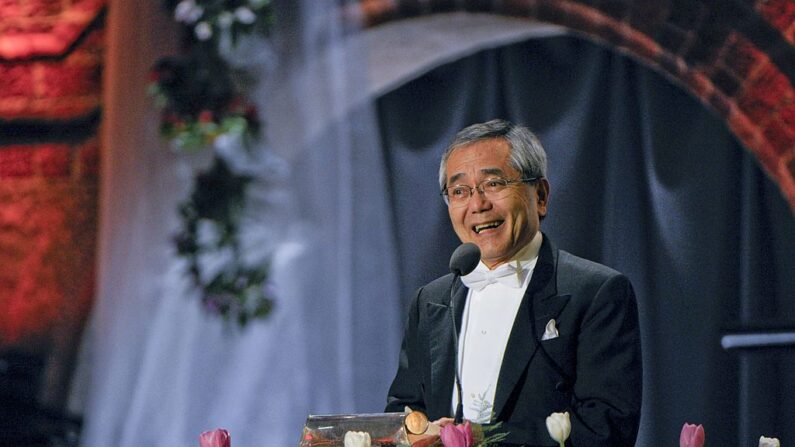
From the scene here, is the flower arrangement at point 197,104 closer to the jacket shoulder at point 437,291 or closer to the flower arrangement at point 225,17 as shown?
the flower arrangement at point 225,17

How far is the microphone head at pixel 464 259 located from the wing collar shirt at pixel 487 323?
37cm

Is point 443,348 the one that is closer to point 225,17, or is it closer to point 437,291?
point 437,291

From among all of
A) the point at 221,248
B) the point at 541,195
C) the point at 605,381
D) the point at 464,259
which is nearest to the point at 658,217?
the point at 541,195

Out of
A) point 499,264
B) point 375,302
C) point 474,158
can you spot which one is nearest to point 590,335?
point 499,264

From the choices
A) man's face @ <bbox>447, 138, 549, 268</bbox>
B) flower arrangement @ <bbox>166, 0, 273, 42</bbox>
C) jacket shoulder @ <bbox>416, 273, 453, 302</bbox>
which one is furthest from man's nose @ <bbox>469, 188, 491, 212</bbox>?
flower arrangement @ <bbox>166, 0, 273, 42</bbox>

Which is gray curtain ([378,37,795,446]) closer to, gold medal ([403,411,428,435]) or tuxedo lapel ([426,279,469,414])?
tuxedo lapel ([426,279,469,414])

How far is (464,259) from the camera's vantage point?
1.91 m

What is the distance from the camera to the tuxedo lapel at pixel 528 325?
214 centimetres

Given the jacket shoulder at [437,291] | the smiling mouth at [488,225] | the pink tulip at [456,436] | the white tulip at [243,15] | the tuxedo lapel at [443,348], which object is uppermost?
the white tulip at [243,15]

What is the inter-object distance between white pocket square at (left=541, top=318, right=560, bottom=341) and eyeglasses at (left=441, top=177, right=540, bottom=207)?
302 millimetres

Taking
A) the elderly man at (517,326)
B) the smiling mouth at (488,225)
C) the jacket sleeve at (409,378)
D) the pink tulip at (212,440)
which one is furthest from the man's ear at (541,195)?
the pink tulip at (212,440)

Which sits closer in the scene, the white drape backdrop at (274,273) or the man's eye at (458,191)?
the man's eye at (458,191)

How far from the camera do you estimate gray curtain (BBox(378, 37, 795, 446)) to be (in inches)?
136

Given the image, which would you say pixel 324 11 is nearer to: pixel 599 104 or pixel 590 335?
pixel 599 104
